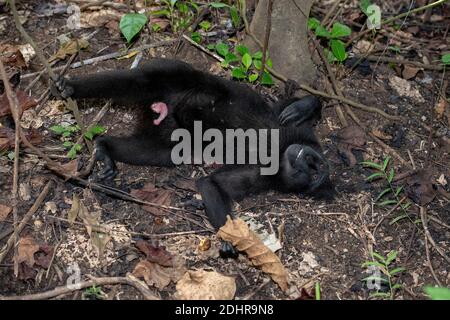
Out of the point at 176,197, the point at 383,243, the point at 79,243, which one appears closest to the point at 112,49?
the point at 176,197

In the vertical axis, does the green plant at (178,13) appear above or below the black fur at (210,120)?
above

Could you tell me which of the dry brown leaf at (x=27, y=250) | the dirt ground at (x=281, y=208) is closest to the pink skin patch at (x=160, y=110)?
the dirt ground at (x=281, y=208)

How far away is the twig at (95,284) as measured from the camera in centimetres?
313

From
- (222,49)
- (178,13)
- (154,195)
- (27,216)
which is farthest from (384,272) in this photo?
(178,13)

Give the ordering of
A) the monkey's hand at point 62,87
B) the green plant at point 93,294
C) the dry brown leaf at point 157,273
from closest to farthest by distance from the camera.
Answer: the green plant at point 93,294 → the dry brown leaf at point 157,273 → the monkey's hand at point 62,87

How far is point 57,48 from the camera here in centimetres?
461

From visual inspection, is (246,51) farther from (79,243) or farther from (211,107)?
(79,243)

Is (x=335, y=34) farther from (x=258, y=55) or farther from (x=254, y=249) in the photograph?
(x=254, y=249)

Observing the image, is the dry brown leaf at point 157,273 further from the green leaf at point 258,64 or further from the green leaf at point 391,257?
the green leaf at point 258,64

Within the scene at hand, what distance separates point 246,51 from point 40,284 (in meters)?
2.24

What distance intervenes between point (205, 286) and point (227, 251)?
0.31 metres

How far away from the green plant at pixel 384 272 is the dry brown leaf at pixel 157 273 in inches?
43.0

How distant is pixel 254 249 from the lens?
11.3 feet

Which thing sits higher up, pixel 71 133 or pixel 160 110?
Result: pixel 160 110
